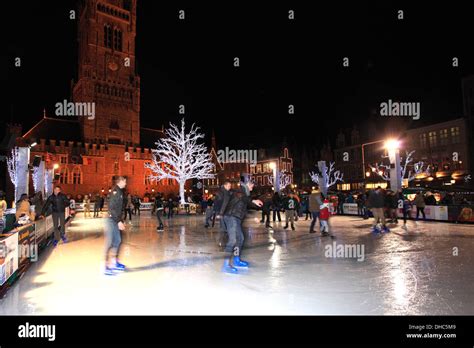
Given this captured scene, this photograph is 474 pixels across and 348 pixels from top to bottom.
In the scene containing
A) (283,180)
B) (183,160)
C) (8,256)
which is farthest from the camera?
(283,180)

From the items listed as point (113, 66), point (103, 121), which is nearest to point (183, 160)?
point (103, 121)

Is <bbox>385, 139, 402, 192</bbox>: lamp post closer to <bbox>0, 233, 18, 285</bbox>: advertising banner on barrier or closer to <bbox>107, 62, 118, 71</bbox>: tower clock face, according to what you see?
<bbox>0, 233, 18, 285</bbox>: advertising banner on barrier

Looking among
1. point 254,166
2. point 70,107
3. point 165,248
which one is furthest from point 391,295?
point 70,107

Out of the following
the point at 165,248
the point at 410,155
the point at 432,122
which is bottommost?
the point at 165,248

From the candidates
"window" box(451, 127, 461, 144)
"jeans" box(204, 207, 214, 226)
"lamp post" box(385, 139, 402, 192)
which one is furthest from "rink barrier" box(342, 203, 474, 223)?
"window" box(451, 127, 461, 144)

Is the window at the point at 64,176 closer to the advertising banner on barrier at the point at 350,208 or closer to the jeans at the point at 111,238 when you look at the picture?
the advertising banner on barrier at the point at 350,208

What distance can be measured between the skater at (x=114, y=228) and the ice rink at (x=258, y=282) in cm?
33

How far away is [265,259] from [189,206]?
20.7 m

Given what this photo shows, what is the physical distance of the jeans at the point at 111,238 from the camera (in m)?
6.69

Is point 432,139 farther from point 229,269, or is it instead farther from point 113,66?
point 113,66

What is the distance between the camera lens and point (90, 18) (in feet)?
184

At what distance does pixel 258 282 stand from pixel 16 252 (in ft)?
14.7

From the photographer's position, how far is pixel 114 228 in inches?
269
